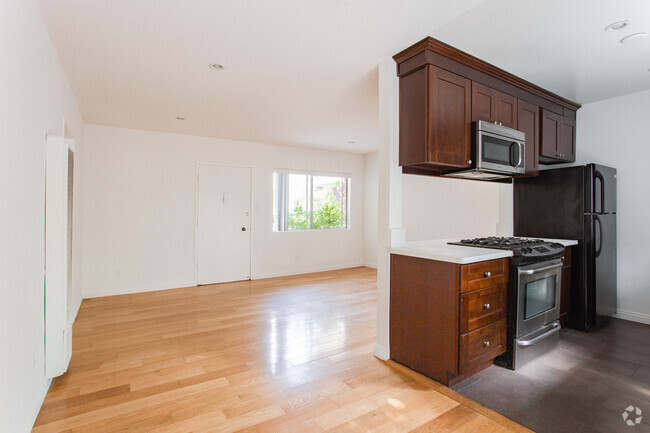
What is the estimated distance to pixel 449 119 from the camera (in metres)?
2.57

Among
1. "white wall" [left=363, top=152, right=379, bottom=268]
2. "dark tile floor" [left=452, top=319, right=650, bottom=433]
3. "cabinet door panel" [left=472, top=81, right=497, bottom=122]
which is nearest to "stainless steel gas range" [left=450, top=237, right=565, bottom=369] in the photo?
"dark tile floor" [left=452, top=319, right=650, bottom=433]

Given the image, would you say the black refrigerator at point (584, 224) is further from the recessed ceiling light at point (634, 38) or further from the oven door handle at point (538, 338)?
the recessed ceiling light at point (634, 38)

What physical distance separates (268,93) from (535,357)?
3.41 meters

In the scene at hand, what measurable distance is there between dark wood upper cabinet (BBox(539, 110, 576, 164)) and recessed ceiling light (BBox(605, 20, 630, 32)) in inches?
46.0

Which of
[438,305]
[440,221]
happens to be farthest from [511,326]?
[440,221]

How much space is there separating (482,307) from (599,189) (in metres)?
2.21

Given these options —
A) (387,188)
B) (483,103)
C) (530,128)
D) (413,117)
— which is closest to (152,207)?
(387,188)

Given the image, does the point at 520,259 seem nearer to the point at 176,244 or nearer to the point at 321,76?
the point at 321,76

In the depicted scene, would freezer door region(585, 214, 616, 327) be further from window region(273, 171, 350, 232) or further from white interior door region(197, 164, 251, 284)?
white interior door region(197, 164, 251, 284)

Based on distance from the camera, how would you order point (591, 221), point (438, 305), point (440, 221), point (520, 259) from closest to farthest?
1. point (438, 305)
2. point (520, 259)
3. point (591, 221)
4. point (440, 221)

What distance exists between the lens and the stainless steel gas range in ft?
8.21

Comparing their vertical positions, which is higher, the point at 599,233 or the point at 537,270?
the point at 599,233

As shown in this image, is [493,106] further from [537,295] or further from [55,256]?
[55,256]

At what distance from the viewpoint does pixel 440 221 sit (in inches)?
241
